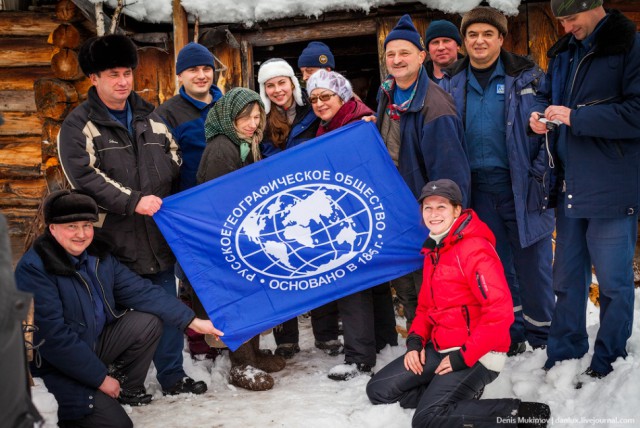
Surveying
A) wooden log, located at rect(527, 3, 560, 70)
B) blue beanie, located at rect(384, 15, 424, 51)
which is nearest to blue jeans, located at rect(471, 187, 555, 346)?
blue beanie, located at rect(384, 15, 424, 51)

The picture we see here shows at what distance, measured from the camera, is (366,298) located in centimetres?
431

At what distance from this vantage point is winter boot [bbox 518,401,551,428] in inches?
125

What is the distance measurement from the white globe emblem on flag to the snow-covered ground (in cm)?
80

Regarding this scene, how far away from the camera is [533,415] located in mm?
3184

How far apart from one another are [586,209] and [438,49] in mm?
2208

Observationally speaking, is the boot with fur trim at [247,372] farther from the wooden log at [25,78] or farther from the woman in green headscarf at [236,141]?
the wooden log at [25,78]

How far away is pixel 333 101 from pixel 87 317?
213 cm

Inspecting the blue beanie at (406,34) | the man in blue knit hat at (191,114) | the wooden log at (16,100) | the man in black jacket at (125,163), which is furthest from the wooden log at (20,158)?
the blue beanie at (406,34)

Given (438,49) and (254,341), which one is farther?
(438,49)

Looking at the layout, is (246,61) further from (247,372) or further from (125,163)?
(247,372)

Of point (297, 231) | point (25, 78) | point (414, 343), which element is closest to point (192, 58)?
point (297, 231)

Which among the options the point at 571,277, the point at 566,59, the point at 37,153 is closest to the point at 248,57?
the point at 37,153

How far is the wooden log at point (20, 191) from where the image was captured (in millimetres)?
7773

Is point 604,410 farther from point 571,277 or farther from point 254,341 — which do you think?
point 254,341
